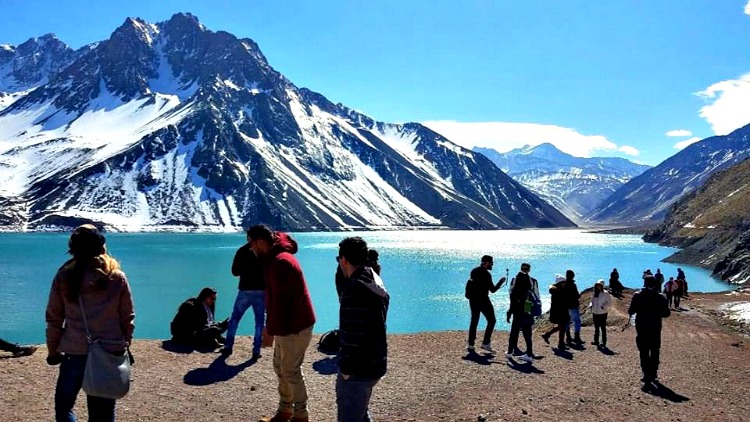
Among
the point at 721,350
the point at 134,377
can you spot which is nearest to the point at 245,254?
the point at 134,377

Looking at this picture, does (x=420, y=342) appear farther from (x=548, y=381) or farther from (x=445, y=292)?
(x=445, y=292)

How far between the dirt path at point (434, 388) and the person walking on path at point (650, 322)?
0.58 m

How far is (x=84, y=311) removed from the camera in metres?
6.52

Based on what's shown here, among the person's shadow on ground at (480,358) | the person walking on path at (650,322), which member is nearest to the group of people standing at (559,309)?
the person walking on path at (650,322)

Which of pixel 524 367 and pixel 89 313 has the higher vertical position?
pixel 89 313

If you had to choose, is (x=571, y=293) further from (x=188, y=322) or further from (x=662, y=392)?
(x=188, y=322)

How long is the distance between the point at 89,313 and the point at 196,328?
913 cm

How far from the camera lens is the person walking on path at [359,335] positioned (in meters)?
6.81

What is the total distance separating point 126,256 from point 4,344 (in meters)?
111

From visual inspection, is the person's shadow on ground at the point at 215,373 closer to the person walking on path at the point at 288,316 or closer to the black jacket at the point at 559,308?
the person walking on path at the point at 288,316

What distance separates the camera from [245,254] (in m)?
14.2

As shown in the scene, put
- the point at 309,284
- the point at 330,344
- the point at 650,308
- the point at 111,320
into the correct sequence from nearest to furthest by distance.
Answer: the point at 111,320 < the point at 650,308 < the point at 330,344 < the point at 309,284

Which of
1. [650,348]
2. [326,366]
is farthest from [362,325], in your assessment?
[650,348]

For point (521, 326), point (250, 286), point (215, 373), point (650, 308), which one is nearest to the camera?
point (215, 373)
